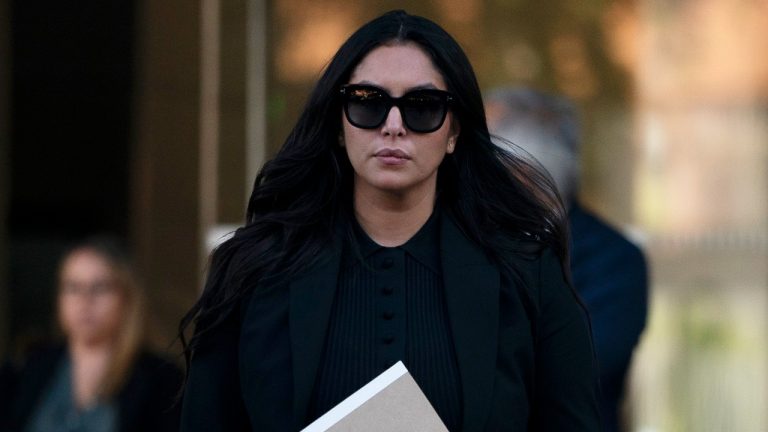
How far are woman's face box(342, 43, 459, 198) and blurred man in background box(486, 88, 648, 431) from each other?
1.63m

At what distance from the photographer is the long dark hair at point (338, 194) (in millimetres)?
3078

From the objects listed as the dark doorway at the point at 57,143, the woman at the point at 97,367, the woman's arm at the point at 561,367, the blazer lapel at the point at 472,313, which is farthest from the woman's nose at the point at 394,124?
the dark doorway at the point at 57,143

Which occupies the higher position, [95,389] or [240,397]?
[240,397]

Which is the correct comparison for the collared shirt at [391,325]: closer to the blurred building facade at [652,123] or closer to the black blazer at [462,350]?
the black blazer at [462,350]

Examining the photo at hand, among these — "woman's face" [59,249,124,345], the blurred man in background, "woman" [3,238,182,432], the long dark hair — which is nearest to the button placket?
the long dark hair

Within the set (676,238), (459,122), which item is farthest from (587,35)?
(459,122)

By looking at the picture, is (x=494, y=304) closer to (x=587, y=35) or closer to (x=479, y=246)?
(x=479, y=246)

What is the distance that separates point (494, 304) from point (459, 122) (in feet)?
1.18

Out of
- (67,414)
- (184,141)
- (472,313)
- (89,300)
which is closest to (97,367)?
(67,414)

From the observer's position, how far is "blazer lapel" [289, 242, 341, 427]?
294cm

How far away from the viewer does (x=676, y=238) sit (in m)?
7.94

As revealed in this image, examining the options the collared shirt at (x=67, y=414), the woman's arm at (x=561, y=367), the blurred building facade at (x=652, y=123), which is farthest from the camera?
the blurred building facade at (x=652, y=123)

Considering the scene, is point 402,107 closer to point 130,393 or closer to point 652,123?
Result: point 130,393

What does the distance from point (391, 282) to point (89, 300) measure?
3.90 meters
